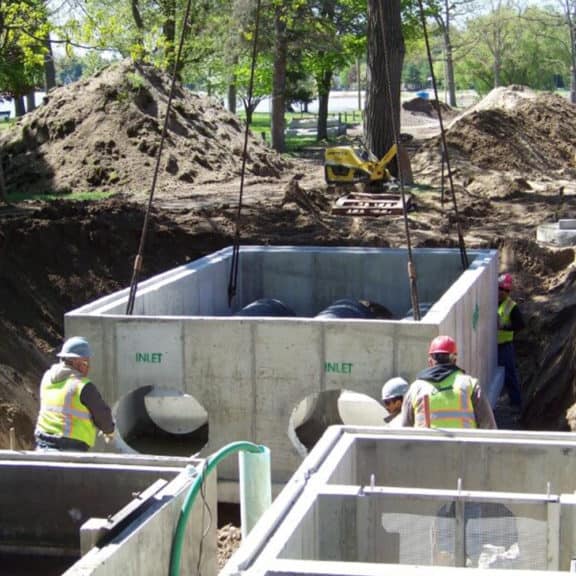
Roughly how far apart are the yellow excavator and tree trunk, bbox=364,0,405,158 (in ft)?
1.52

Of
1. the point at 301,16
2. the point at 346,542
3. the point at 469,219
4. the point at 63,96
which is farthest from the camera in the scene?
the point at 301,16

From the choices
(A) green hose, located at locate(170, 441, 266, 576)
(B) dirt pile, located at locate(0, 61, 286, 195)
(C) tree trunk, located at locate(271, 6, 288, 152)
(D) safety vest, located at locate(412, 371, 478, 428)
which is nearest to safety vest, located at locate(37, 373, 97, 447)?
(A) green hose, located at locate(170, 441, 266, 576)

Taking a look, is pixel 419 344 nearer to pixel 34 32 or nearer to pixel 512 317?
pixel 512 317

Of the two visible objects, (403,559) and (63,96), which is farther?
(63,96)

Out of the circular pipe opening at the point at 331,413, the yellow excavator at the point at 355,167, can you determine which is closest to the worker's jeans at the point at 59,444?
the circular pipe opening at the point at 331,413

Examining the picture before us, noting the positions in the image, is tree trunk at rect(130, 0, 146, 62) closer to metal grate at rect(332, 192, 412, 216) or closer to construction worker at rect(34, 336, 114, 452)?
metal grate at rect(332, 192, 412, 216)

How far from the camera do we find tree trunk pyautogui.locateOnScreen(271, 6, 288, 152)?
3762 cm

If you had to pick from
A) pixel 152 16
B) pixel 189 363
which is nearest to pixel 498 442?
pixel 189 363

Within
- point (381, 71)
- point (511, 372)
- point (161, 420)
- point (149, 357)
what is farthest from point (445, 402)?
point (381, 71)

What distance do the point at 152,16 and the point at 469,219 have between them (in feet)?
55.5

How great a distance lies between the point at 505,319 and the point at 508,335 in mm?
309

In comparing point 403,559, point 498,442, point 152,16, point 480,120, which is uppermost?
point 152,16

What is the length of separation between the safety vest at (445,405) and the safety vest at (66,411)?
2671 mm

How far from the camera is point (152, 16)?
35906 mm
